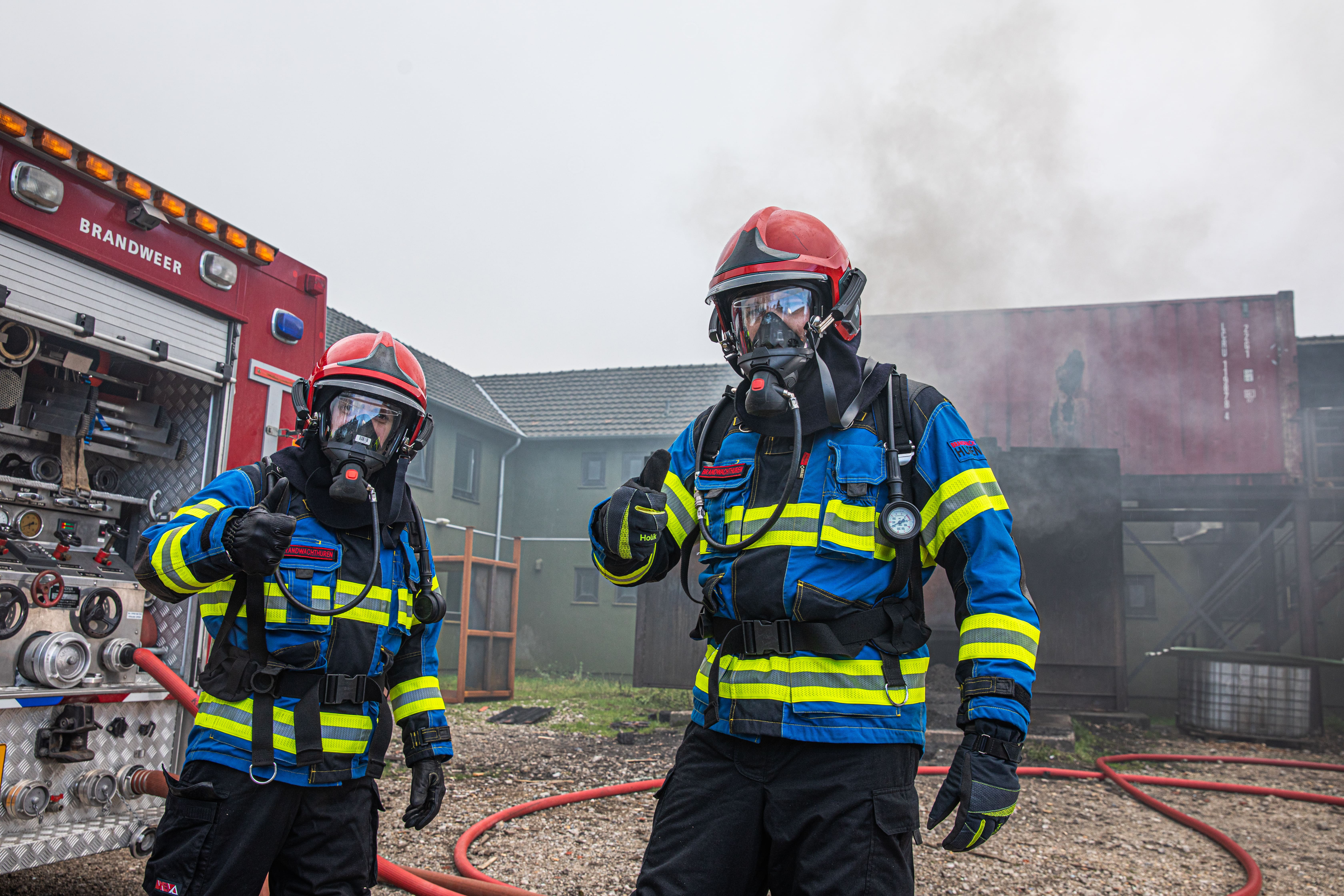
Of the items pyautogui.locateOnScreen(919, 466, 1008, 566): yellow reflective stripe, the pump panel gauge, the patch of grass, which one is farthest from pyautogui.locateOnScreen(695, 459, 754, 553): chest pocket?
the patch of grass

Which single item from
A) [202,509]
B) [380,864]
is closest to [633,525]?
[202,509]

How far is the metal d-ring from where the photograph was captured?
215 centimetres

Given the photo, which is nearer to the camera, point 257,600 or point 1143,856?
point 257,600

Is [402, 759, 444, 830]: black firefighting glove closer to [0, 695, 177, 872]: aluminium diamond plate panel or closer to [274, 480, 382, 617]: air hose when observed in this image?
[274, 480, 382, 617]: air hose

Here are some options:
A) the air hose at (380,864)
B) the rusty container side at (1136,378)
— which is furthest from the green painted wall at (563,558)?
the air hose at (380,864)

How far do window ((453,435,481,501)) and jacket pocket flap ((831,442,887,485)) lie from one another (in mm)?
17240

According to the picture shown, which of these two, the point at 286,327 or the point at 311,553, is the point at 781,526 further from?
the point at 286,327

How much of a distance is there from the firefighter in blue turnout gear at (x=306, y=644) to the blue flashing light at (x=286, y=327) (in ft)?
4.72

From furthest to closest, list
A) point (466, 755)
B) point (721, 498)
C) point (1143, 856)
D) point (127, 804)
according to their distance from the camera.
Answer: point (466, 755), point (1143, 856), point (127, 804), point (721, 498)

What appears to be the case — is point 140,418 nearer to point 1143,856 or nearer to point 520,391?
point 1143,856

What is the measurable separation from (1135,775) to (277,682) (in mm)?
6551

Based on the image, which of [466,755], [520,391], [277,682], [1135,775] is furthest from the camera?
[520,391]

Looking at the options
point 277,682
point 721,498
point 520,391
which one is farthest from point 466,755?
point 520,391

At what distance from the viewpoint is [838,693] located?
1813 millimetres
